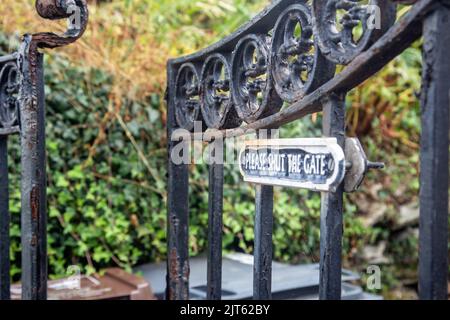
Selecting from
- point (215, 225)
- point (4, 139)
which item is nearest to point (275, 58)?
point (215, 225)

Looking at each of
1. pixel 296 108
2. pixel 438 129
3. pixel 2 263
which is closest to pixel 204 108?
pixel 296 108

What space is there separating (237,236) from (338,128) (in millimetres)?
3123

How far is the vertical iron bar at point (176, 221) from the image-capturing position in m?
1.96

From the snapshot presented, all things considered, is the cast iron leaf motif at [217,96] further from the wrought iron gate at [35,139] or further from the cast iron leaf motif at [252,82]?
the wrought iron gate at [35,139]

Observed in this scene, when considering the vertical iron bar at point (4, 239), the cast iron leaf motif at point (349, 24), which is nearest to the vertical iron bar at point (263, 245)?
the cast iron leaf motif at point (349, 24)

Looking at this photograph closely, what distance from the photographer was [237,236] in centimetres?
421

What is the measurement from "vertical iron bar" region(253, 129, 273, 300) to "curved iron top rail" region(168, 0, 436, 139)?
0.17m

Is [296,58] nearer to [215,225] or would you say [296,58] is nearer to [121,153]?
[215,225]

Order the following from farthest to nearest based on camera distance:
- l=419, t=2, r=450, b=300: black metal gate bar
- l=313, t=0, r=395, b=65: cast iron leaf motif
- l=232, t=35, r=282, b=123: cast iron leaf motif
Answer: l=232, t=35, r=282, b=123: cast iron leaf motif
l=313, t=0, r=395, b=65: cast iron leaf motif
l=419, t=2, r=450, b=300: black metal gate bar

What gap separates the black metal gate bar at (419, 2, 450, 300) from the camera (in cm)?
92

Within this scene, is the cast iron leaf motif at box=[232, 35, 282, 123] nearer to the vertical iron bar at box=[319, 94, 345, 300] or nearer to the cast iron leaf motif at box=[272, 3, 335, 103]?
the cast iron leaf motif at box=[272, 3, 335, 103]

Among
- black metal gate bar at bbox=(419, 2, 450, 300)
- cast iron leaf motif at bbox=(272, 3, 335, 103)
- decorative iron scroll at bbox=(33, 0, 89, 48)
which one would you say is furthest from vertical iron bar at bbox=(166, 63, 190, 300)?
black metal gate bar at bbox=(419, 2, 450, 300)

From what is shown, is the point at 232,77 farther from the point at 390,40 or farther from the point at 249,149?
the point at 390,40

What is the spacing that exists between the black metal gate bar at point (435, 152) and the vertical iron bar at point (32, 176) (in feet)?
4.32
